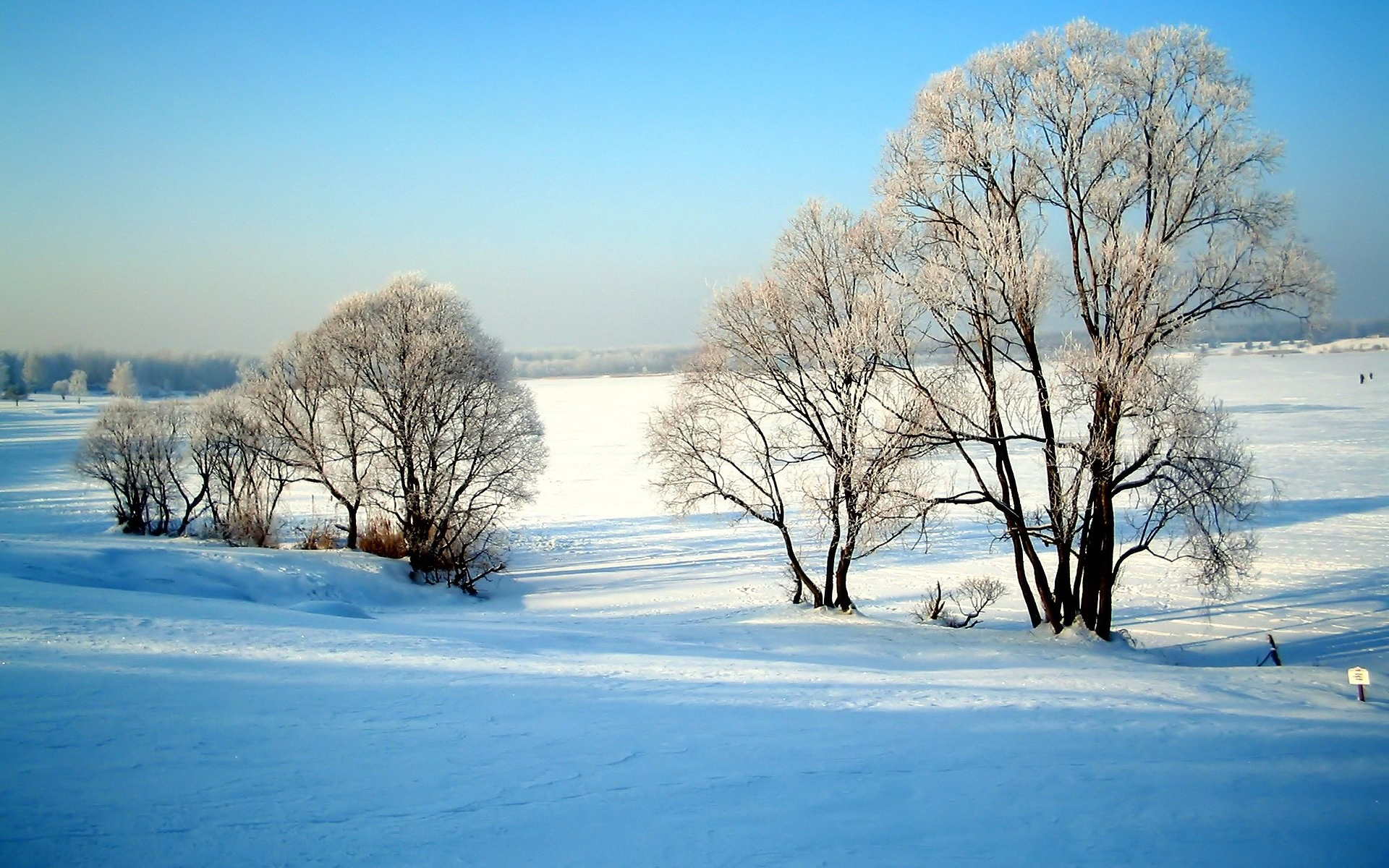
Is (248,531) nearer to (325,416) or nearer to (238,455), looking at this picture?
(325,416)

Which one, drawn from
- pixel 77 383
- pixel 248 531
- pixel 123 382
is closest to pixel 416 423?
pixel 248 531

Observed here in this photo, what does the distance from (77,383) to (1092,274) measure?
12092cm

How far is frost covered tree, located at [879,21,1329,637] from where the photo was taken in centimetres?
1205

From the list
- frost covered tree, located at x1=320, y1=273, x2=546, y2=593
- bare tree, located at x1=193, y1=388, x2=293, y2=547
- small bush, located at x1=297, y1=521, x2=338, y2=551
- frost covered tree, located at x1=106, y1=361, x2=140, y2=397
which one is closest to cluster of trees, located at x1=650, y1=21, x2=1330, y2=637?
frost covered tree, located at x1=320, y1=273, x2=546, y2=593

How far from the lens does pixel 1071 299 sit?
13266mm

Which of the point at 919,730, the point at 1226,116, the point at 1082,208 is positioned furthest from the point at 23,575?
the point at 1226,116

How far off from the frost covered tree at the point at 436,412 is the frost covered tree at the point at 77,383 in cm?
9876

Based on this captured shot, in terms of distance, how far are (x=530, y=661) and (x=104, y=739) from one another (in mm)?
4066

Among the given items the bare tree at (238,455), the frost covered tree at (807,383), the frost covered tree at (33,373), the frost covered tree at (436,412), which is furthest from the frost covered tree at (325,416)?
the frost covered tree at (33,373)

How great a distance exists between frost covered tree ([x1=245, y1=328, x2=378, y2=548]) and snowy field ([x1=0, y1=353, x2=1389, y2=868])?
10918 millimetres

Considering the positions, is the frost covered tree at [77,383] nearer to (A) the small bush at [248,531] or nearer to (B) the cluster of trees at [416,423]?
(A) the small bush at [248,531]

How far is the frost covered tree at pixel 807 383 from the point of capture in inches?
571

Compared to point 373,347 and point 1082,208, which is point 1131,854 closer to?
point 1082,208

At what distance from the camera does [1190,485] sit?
12234 mm
